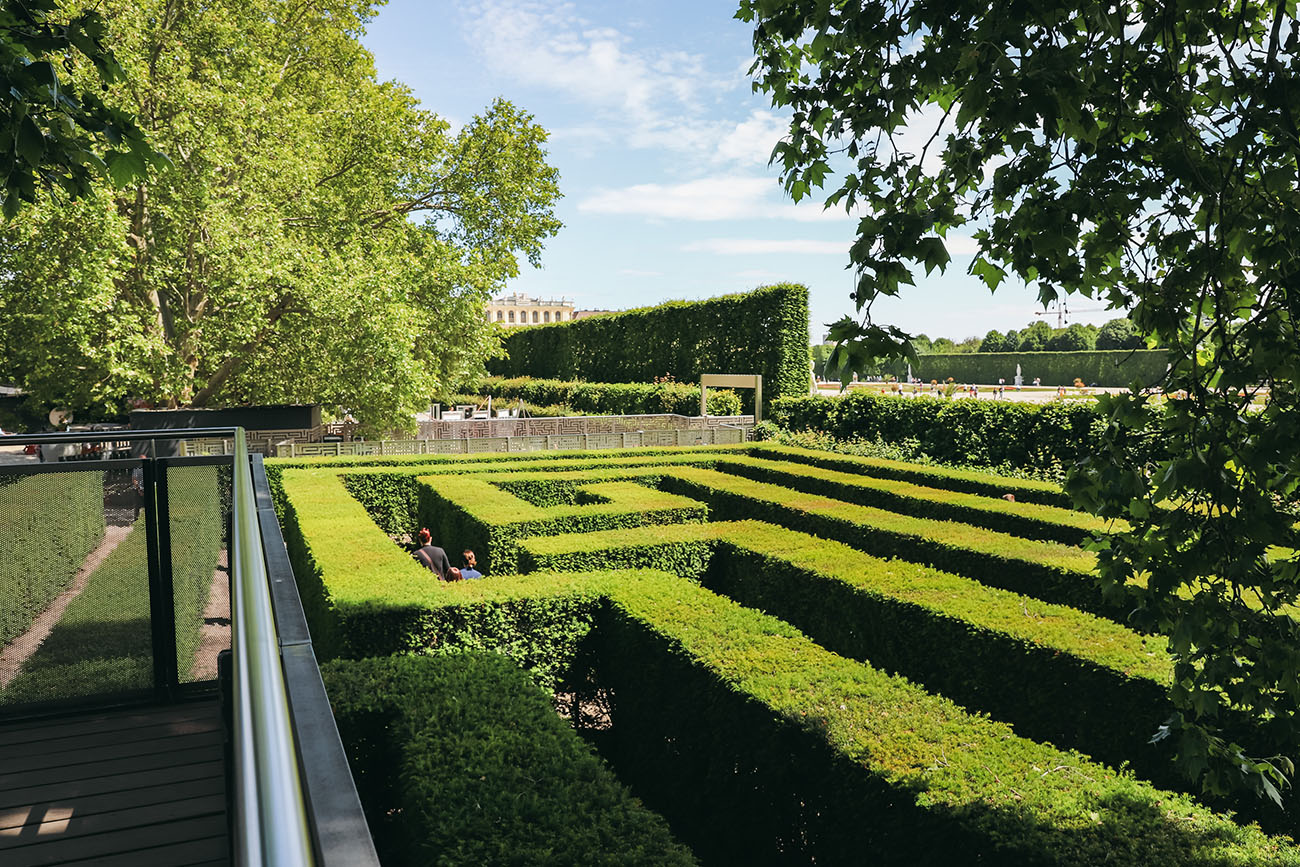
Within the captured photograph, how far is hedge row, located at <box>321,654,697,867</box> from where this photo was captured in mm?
3699

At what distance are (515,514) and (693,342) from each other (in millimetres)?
22601

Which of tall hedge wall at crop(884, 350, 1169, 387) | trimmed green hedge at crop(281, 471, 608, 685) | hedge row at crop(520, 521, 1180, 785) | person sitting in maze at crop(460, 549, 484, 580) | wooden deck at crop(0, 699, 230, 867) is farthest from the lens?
tall hedge wall at crop(884, 350, 1169, 387)

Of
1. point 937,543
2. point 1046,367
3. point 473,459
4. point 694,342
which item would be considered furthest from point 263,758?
point 1046,367

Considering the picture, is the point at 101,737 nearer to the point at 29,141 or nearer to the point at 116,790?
the point at 116,790

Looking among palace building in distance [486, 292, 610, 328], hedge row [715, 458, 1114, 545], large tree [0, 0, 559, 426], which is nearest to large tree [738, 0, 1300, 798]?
hedge row [715, 458, 1114, 545]

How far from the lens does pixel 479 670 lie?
5809mm

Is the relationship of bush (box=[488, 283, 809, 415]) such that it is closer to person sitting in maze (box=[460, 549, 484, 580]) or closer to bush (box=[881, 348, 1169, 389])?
person sitting in maze (box=[460, 549, 484, 580])

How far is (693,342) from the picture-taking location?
109 ft

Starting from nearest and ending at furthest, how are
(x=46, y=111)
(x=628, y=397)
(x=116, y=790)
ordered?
(x=46, y=111), (x=116, y=790), (x=628, y=397)

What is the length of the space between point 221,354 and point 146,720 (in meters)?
14.1

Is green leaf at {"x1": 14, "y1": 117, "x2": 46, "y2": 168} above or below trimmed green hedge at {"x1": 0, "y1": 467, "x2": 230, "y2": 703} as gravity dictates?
above

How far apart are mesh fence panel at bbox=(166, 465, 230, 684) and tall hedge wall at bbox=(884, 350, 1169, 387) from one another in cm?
4534

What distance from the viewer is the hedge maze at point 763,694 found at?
4039 millimetres

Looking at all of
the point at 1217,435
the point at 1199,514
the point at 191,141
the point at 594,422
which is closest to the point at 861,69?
the point at 1217,435
